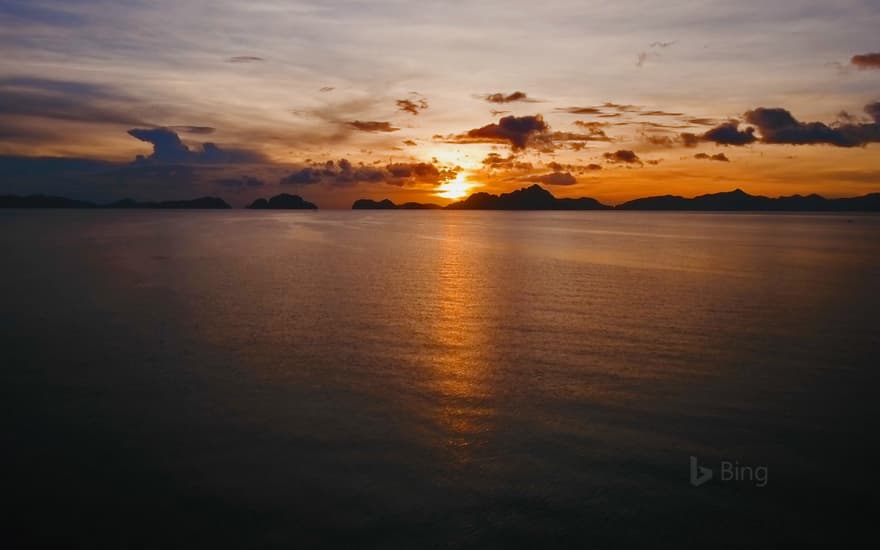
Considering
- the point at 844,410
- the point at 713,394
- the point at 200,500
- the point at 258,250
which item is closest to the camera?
the point at 200,500

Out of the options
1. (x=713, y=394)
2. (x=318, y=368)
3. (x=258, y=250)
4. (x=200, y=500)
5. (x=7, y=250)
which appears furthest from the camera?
(x=258, y=250)

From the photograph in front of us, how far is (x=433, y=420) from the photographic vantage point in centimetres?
1503

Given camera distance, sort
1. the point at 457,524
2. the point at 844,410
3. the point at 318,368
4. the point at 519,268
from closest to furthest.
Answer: the point at 457,524
the point at 844,410
the point at 318,368
the point at 519,268

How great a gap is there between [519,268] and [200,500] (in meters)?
41.6

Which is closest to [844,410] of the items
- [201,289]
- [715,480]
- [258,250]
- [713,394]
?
[713,394]

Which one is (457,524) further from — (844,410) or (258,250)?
(258,250)

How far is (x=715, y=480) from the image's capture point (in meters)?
11.9

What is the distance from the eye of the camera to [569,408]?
15.7 m

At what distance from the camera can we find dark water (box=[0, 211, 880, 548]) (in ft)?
34.4

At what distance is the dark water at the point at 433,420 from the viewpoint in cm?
1050

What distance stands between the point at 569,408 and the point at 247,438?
7.84 metres

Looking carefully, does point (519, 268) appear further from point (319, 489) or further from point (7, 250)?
point (7, 250)

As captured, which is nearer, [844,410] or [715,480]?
[715,480]

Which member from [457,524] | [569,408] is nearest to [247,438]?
[457,524]
